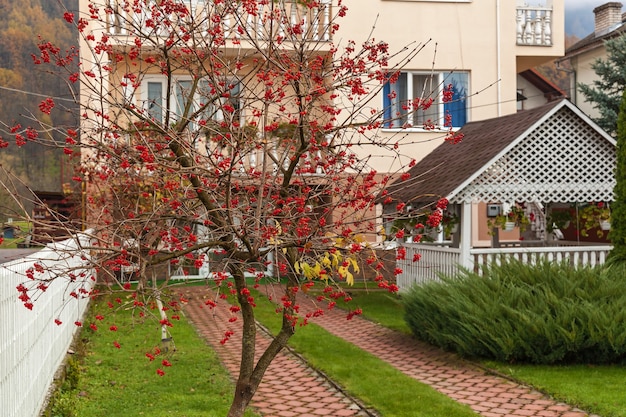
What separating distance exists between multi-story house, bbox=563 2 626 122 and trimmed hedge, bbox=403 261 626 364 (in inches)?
800

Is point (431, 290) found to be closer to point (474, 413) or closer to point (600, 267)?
point (600, 267)

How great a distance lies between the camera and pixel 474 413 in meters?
8.53

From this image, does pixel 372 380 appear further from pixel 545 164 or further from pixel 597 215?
pixel 597 215

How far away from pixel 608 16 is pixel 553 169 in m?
20.4

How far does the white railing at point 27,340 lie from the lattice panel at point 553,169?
7.89 m

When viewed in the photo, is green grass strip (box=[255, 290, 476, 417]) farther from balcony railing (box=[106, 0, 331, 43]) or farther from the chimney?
the chimney

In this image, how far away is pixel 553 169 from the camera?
50.3ft

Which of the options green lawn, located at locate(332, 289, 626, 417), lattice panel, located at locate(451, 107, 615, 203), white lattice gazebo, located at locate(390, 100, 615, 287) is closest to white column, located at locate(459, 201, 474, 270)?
white lattice gazebo, located at locate(390, 100, 615, 287)

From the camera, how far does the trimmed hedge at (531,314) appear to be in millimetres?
10719

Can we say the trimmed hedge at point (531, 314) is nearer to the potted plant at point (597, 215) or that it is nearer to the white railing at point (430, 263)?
the white railing at point (430, 263)

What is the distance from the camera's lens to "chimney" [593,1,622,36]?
109 ft

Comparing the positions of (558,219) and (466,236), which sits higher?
(558,219)

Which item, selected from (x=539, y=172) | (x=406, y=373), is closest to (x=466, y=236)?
(x=539, y=172)

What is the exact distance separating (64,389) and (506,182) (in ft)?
28.3
